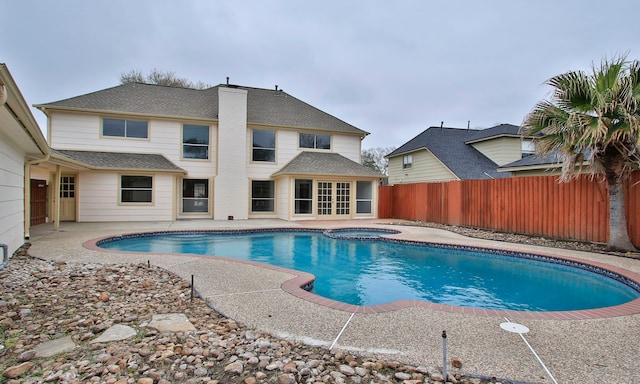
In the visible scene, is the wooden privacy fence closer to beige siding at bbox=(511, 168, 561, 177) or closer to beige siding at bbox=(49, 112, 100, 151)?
beige siding at bbox=(511, 168, 561, 177)

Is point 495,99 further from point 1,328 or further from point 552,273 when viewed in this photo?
point 1,328

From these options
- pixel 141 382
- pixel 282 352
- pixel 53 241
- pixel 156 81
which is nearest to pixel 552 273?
pixel 282 352

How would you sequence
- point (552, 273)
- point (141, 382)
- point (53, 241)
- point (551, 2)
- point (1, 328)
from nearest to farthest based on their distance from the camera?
point (141, 382)
point (1, 328)
point (552, 273)
point (53, 241)
point (551, 2)

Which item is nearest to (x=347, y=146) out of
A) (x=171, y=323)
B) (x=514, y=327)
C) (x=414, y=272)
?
(x=414, y=272)

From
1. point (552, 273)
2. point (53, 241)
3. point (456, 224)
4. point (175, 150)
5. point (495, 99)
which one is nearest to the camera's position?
point (552, 273)

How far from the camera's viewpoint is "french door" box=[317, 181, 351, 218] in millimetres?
16781

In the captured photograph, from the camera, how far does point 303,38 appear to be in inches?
589

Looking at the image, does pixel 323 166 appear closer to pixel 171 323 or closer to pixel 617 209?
pixel 617 209

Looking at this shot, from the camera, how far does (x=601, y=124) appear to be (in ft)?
24.3

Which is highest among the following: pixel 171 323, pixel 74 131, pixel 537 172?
pixel 74 131

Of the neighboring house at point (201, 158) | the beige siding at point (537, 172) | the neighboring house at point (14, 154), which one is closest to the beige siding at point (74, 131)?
the neighboring house at point (201, 158)

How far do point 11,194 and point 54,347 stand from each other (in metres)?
6.17

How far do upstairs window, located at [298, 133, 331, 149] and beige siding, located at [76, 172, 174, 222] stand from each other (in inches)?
278

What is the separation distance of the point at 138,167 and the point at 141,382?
45.9 feet
